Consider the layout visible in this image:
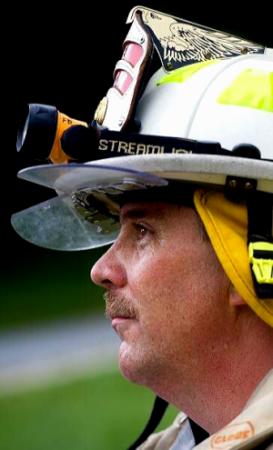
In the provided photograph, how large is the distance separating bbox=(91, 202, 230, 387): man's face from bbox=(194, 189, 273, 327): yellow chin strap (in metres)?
0.06

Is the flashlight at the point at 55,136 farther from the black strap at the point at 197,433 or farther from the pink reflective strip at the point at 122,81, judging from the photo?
the black strap at the point at 197,433

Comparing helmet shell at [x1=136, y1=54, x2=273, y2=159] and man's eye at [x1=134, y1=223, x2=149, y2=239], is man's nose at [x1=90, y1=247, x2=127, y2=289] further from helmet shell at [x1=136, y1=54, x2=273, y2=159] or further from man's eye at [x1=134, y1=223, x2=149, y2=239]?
helmet shell at [x1=136, y1=54, x2=273, y2=159]

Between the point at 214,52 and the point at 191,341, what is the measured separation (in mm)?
739

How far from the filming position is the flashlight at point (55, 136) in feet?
10.4

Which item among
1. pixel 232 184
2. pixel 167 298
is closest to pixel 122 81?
pixel 232 184

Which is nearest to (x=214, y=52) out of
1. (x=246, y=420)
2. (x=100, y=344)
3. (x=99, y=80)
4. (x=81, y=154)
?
(x=81, y=154)

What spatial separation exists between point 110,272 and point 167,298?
172mm

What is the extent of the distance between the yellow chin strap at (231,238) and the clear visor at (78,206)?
0.41 ft

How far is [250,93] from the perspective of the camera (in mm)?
3115

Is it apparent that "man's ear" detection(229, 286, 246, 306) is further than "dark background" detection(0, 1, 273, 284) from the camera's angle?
No

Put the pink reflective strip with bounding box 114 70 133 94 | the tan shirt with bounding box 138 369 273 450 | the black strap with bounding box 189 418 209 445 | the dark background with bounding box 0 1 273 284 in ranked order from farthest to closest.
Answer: the dark background with bounding box 0 1 273 284 → the black strap with bounding box 189 418 209 445 → the pink reflective strip with bounding box 114 70 133 94 → the tan shirt with bounding box 138 369 273 450

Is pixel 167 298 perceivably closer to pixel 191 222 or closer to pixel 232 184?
pixel 191 222

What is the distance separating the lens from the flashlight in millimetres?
3158

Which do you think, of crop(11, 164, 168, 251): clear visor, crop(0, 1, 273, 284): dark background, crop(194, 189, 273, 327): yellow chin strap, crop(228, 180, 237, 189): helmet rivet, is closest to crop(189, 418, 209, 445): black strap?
crop(11, 164, 168, 251): clear visor
